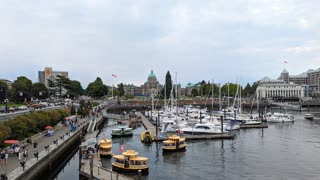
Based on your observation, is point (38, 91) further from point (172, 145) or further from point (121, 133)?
point (172, 145)

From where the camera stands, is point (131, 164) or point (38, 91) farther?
point (38, 91)

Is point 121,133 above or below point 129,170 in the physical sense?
above

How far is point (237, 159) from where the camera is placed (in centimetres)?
4853

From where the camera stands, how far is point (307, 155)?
2026 inches

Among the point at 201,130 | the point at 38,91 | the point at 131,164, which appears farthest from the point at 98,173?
the point at 38,91

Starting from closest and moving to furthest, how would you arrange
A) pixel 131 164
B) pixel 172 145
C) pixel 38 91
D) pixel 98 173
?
pixel 98 173 < pixel 131 164 < pixel 172 145 < pixel 38 91

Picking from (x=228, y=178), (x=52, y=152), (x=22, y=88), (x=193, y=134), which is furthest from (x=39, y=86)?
(x=228, y=178)

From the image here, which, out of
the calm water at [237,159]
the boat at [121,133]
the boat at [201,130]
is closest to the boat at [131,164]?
the calm water at [237,159]

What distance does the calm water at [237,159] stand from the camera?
1603 inches

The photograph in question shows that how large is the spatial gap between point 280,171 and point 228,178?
709 cm

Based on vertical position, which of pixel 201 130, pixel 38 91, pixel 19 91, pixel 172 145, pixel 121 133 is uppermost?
pixel 38 91

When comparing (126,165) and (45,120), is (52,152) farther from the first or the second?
(45,120)

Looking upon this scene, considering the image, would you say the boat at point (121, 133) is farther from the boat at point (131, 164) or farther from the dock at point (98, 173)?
the dock at point (98, 173)

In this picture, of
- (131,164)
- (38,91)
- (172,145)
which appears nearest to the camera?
(131,164)
